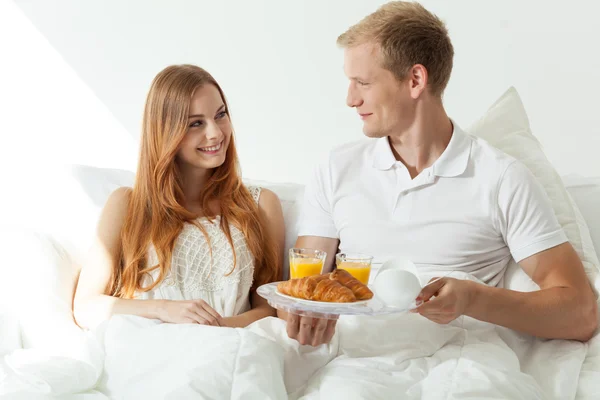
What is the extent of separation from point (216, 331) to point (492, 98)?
6.17 ft

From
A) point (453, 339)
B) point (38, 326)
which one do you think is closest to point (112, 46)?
point (38, 326)

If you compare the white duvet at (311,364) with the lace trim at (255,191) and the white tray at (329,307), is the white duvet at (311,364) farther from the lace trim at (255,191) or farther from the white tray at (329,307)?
the lace trim at (255,191)

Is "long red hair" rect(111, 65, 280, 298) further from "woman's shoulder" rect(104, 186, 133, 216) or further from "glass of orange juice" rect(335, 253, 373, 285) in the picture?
"glass of orange juice" rect(335, 253, 373, 285)

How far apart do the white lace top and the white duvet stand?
0.24 meters

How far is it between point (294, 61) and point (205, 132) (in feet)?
3.73

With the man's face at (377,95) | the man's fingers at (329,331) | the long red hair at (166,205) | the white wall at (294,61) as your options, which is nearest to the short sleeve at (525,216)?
the man's face at (377,95)

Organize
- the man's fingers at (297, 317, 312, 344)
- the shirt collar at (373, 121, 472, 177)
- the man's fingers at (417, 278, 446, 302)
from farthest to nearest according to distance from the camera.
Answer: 1. the shirt collar at (373, 121, 472, 177)
2. the man's fingers at (297, 317, 312, 344)
3. the man's fingers at (417, 278, 446, 302)

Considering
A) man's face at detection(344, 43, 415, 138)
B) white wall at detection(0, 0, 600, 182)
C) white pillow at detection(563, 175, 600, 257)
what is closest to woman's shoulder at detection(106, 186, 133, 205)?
man's face at detection(344, 43, 415, 138)

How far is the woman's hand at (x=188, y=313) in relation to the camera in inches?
78.7

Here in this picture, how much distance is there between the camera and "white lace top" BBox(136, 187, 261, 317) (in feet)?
7.30

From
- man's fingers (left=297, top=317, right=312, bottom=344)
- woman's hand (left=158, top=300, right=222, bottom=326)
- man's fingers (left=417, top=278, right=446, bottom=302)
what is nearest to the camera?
man's fingers (left=417, top=278, right=446, bottom=302)

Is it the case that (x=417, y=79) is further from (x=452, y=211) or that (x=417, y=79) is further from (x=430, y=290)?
(x=430, y=290)

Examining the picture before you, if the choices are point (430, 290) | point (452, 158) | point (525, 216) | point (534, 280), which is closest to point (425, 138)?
point (452, 158)

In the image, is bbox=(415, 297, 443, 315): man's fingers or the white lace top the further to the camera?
the white lace top
